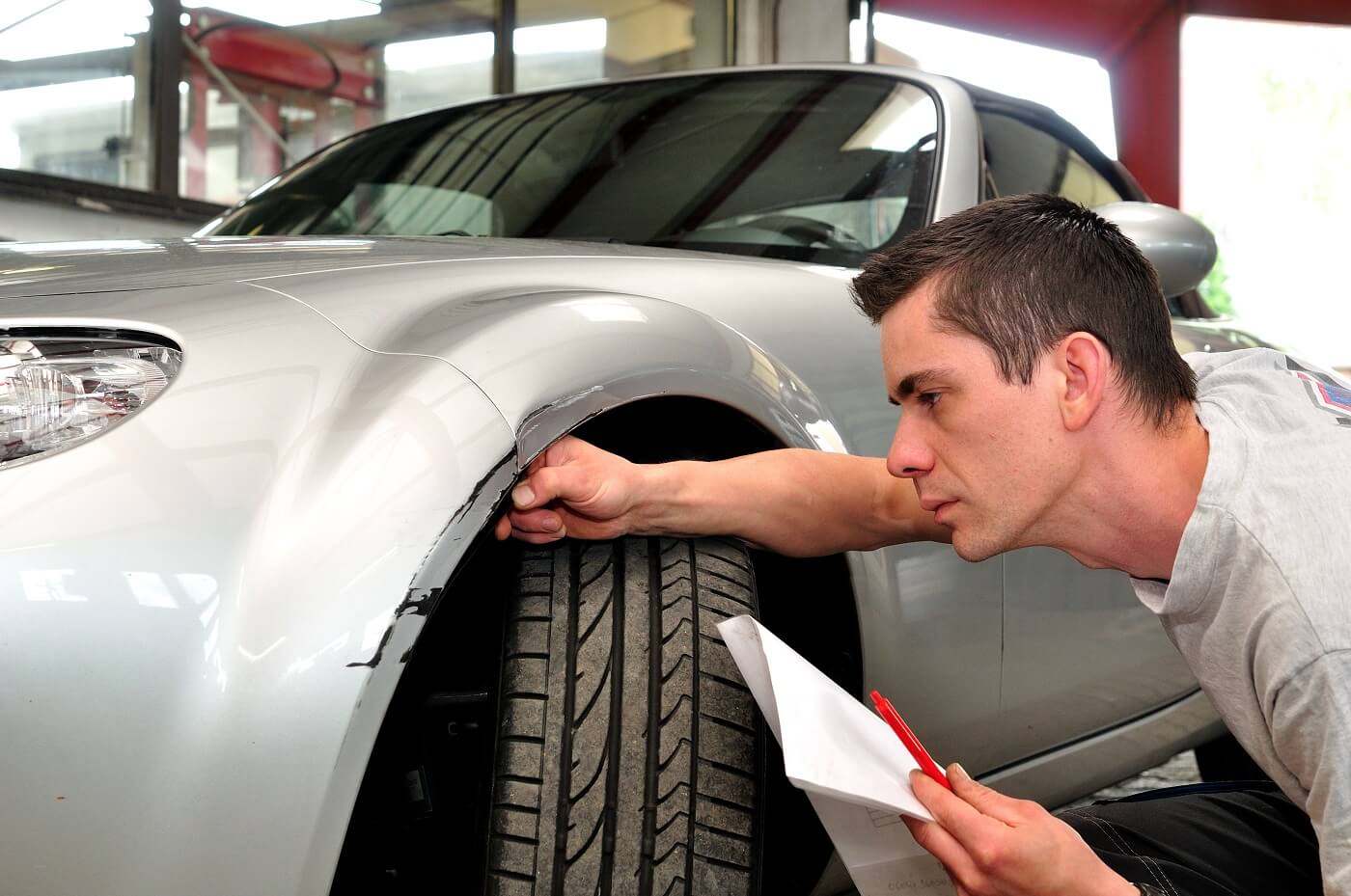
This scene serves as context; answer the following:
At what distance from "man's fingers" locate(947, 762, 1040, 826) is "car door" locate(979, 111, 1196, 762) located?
0.58 meters

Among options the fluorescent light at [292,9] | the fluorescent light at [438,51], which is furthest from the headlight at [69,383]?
the fluorescent light at [438,51]

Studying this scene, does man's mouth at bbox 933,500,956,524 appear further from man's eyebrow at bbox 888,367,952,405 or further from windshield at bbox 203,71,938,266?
windshield at bbox 203,71,938,266

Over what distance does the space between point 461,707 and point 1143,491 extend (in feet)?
2.07

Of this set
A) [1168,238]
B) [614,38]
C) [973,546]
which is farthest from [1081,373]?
[614,38]

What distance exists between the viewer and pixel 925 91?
2.13m

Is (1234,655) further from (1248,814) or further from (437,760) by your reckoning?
(437,760)

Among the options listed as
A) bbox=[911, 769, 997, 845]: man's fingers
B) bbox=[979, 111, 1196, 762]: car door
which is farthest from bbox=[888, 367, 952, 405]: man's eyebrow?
bbox=[979, 111, 1196, 762]: car door

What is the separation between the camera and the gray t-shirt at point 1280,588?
1044mm

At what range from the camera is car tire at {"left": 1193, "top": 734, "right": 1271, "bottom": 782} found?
2.62 metres

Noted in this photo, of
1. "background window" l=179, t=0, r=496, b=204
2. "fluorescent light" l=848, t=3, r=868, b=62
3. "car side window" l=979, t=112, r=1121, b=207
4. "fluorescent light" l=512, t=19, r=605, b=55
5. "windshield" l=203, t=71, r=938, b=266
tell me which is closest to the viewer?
"windshield" l=203, t=71, r=938, b=266

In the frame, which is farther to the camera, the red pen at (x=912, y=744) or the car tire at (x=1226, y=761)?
the car tire at (x=1226, y=761)

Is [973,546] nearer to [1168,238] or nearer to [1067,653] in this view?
[1067,653]

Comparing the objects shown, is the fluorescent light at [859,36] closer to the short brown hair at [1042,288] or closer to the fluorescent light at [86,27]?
the fluorescent light at [86,27]

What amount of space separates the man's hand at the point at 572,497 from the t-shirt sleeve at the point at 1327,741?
1.88ft
